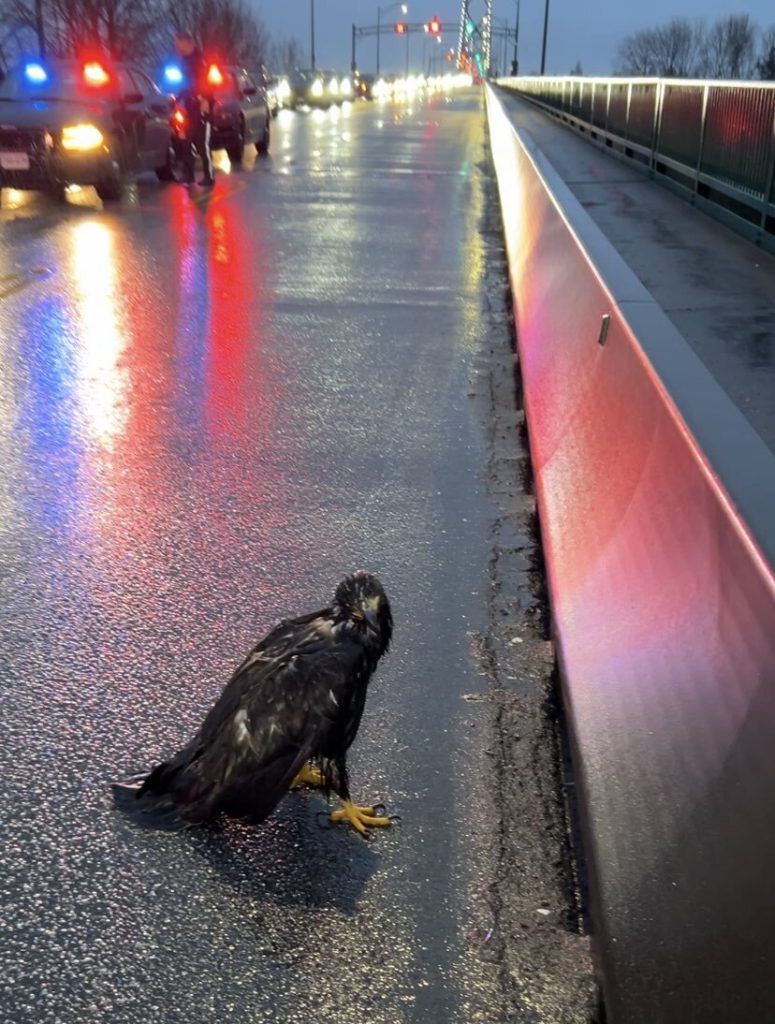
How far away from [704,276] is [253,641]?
7.43m

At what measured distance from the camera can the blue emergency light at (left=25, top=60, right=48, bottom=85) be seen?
62.8 feet

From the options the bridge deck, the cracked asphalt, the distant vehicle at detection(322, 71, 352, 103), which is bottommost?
the distant vehicle at detection(322, 71, 352, 103)

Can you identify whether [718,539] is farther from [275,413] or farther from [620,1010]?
[275,413]

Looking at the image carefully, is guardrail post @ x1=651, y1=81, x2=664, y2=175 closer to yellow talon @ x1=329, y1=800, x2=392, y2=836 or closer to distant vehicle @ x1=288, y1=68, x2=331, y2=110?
yellow talon @ x1=329, y1=800, x2=392, y2=836

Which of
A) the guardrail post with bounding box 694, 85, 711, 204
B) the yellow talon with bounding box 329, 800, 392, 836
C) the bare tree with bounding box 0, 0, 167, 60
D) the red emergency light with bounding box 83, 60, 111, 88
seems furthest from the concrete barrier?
the bare tree with bounding box 0, 0, 167, 60

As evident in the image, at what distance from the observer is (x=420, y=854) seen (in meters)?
3.16

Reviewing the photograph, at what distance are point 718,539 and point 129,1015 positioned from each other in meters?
1.59

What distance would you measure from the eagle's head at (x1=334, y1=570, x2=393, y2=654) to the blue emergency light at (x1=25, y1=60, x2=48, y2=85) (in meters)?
17.9

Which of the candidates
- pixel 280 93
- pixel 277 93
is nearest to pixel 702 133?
pixel 277 93

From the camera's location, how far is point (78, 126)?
17562mm

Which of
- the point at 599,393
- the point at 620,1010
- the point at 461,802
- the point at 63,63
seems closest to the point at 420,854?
the point at 461,802

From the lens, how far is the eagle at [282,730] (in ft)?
10.0

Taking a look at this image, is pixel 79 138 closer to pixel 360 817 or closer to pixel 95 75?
pixel 95 75

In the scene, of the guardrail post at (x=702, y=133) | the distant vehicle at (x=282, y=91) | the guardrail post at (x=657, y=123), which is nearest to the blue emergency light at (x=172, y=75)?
the guardrail post at (x=657, y=123)
